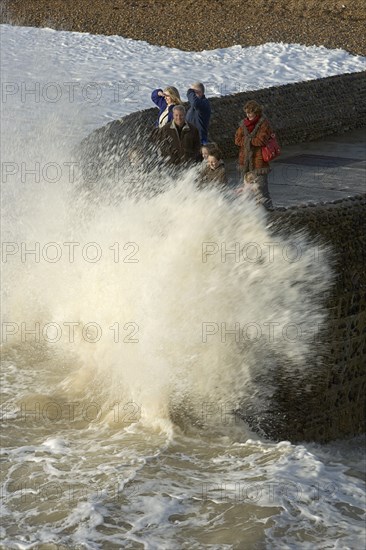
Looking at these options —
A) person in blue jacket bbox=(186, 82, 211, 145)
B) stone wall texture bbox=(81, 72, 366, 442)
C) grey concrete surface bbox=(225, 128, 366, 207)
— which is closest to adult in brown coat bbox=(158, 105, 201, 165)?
person in blue jacket bbox=(186, 82, 211, 145)

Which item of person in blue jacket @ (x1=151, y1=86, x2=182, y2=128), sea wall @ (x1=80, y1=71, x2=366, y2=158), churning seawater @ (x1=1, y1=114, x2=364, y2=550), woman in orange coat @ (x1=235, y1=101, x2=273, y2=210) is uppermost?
sea wall @ (x1=80, y1=71, x2=366, y2=158)

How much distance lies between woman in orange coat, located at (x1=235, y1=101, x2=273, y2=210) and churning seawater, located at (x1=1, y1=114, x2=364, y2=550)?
0.50m

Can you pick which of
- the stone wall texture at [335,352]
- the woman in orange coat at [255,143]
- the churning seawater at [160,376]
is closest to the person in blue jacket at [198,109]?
the churning seawater at [160,376]

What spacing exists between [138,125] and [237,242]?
113 inches

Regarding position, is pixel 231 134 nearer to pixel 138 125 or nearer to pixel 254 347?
pixel 138 125

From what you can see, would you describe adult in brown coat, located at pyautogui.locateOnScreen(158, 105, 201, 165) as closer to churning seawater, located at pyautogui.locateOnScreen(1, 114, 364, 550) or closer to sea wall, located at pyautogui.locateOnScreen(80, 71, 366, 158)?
churning seawater, located at pyautogui.locateOnScreen(1, 114, 364, 550)

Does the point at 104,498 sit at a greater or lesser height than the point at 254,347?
lesser

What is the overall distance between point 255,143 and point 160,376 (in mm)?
2087

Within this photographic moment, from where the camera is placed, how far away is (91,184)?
1154 cm

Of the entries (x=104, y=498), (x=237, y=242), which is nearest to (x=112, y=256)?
(x=237, y=242)

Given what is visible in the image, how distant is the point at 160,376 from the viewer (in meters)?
9.93

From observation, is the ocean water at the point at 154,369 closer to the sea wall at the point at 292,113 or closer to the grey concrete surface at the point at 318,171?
the sea wall at the point at 292,113

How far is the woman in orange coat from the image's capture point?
34.0 ft

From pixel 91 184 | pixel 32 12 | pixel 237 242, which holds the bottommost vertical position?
pixel 237 242
